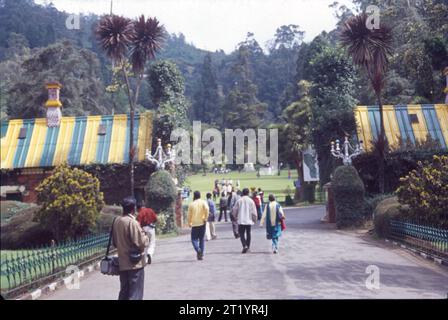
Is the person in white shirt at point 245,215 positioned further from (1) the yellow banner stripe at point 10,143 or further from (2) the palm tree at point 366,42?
(1) the yellow banner stripe at point 10,143

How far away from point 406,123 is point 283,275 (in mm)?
21752

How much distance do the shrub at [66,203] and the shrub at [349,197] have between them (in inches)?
471

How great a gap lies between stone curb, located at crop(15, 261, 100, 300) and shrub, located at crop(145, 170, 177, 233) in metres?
10.9

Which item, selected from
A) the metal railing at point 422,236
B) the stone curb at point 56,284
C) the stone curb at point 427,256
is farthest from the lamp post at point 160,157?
the stone curb at point 427,256

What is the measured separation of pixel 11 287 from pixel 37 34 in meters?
52.7

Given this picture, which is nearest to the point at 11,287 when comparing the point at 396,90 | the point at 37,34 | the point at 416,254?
the point at 416,254

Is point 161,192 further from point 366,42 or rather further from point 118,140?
point 366,42

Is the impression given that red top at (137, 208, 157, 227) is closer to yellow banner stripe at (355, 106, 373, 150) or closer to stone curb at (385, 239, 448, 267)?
stone curb at (385, 239, 448, 267)

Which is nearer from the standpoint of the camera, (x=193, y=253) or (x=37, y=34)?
(x=193, y=253)

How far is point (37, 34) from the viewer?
2311 inches

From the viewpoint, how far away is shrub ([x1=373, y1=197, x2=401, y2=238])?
798 inches

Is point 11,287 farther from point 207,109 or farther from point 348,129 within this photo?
point 207,109
